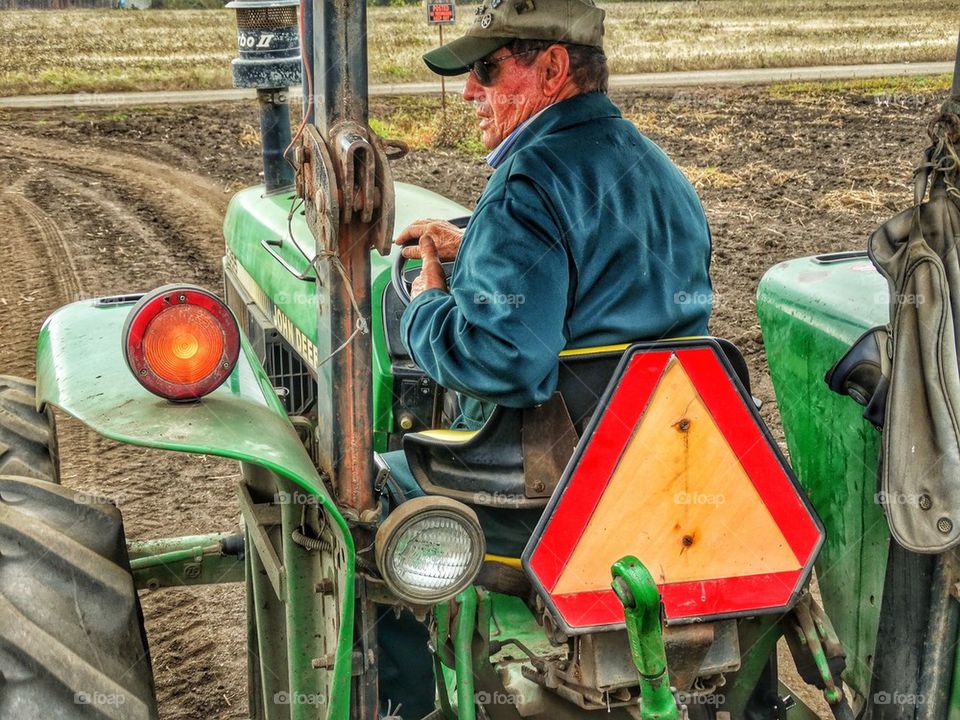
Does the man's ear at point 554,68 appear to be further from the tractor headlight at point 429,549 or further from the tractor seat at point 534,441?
the tractor headlight at point 429,549

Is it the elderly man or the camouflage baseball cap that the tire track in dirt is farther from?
the camouflage baseball cap

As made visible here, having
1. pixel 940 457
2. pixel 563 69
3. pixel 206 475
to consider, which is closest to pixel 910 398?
pixel 940 457

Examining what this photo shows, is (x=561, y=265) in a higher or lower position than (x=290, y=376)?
higher

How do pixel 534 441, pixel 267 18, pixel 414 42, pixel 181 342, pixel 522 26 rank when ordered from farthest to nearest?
pixel 414 42
pixel 267 18
pixel 522 26
pixel 534 441
pixel 181 342

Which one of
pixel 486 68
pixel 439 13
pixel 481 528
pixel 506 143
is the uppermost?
pixel 486 68

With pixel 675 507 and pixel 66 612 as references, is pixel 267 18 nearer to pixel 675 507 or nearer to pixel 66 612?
pixel 66 612

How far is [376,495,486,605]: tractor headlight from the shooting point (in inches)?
73.9

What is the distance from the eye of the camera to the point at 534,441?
2.09 m

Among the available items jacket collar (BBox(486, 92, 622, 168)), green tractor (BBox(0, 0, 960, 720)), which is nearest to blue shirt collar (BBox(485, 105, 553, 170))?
jacket collar (BBox(486, 92, 622, 168))

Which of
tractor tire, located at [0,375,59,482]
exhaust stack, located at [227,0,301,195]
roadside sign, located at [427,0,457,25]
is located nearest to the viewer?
tractor tire, located at [0,375,59,482]

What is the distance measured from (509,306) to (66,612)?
0.94m

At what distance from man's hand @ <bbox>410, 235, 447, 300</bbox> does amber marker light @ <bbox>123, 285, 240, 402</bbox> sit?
0.40m

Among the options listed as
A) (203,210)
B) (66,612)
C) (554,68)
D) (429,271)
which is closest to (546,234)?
(429,271)

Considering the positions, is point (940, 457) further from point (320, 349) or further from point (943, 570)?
point (320, 349)
